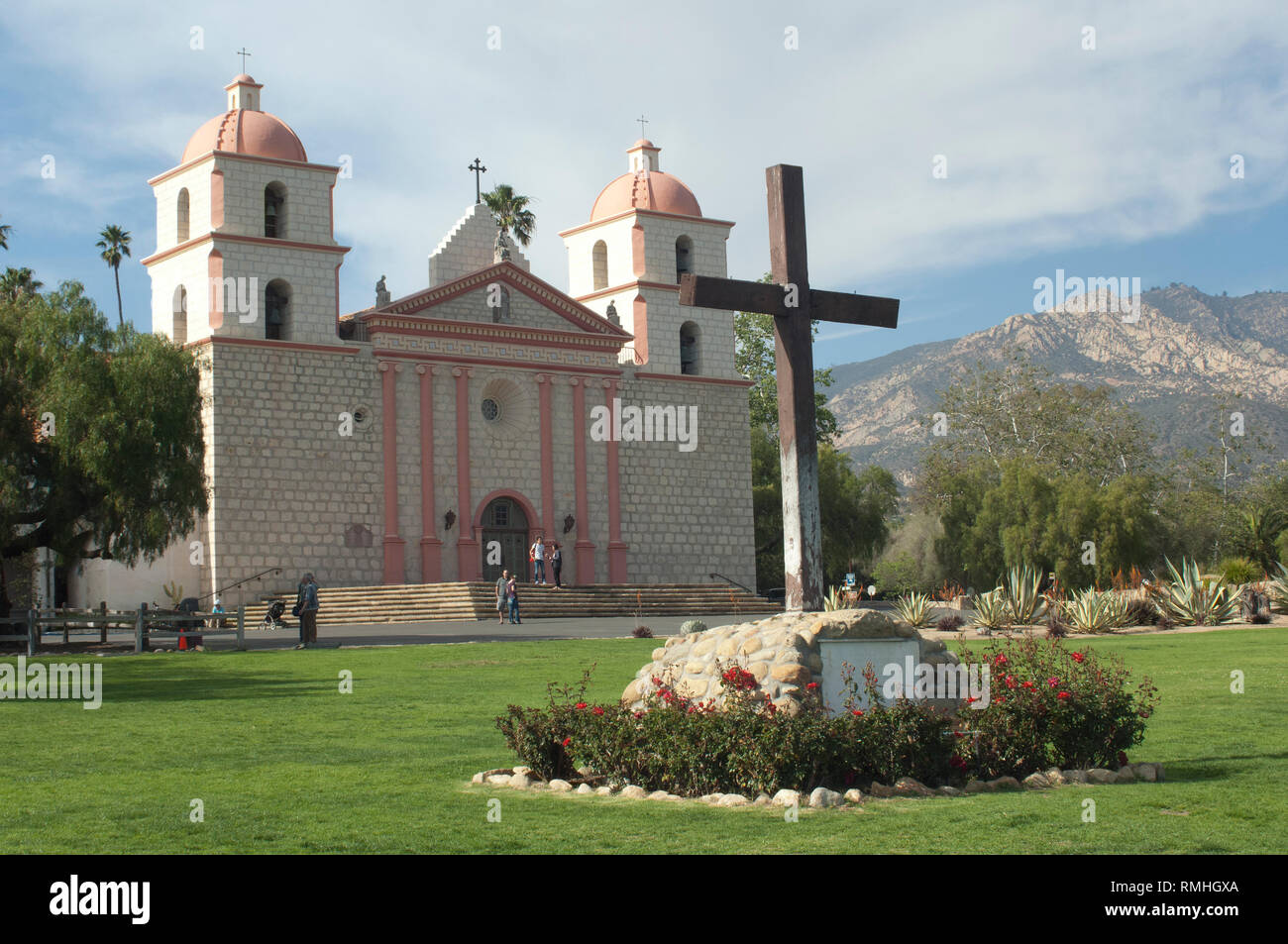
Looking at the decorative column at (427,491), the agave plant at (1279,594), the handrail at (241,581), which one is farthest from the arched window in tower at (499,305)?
the agave plant at (1279,594)

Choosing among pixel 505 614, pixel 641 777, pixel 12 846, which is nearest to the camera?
pixel 12 846

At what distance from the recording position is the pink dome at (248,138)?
135 feet

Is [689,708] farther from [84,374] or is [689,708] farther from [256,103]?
[256,103]

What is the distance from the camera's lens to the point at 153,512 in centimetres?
2858

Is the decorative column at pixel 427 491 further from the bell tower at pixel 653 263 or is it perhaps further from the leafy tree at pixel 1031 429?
the leafy tree at pixel 1031 429

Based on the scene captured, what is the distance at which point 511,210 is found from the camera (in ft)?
197

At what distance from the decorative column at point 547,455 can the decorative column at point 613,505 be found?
6.61ft

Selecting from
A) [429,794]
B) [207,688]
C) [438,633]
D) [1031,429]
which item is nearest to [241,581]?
[438,633]

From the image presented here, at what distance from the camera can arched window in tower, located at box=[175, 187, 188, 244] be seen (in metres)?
41.8

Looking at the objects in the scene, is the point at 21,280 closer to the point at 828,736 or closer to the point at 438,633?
the point at 438,633

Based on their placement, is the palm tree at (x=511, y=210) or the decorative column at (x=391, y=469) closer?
the decorative column at (x=391, y=469)

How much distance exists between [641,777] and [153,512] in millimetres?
20678

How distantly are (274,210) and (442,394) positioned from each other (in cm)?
708
